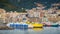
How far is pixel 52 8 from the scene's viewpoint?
75.8ft

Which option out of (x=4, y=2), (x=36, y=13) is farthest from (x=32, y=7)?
(x=4, y=2)

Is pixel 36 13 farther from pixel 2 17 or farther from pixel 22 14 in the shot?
pixel 2 17

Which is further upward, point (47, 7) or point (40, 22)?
point (47, 7)

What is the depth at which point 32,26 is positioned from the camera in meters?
23.0

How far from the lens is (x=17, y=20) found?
22.6 m

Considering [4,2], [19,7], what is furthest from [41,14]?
[4,2]

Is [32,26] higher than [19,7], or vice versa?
[19,7]

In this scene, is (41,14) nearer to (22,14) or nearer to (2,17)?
(22,14)

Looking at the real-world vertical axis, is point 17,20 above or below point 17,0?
below

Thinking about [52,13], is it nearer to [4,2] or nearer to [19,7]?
[19,7]

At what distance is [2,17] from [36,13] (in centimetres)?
331

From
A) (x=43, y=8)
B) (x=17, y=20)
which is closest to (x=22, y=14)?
(x=17, y=20)

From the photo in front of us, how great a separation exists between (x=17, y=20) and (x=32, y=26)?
1.62 metres

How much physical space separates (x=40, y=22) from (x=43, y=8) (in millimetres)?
1418
